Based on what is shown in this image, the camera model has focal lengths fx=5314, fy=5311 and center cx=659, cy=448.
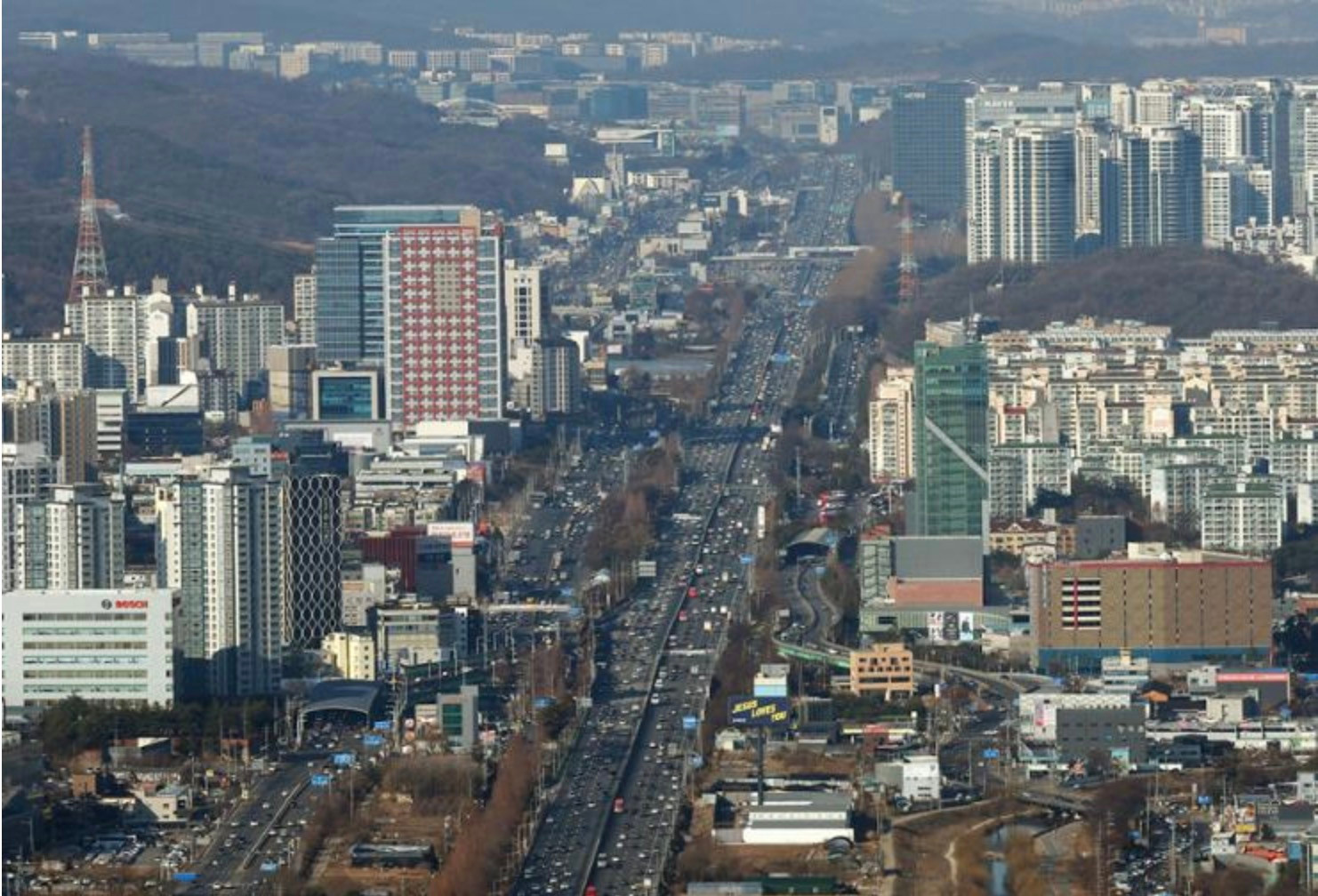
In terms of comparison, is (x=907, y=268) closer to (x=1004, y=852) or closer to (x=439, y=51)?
(x=1004, y=852)

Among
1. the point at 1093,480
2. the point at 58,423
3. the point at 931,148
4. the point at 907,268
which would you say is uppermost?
the point at 931,148

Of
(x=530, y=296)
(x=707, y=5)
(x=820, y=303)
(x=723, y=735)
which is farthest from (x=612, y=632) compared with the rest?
(x=707, y=5)

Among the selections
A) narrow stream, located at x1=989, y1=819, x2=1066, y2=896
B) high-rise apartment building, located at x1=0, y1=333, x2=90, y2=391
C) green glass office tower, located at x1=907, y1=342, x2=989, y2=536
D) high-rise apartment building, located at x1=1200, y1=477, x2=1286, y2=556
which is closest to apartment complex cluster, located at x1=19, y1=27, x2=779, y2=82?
high-rise apartment building, located at x1=0, y1=333, x2=90, y2=391

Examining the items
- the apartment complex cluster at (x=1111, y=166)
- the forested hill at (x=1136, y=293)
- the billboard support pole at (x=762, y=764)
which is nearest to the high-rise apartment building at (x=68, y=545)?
the billboard support pole at (x=762, y=764)

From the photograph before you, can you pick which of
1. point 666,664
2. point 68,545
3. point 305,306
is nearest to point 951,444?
point 666,664

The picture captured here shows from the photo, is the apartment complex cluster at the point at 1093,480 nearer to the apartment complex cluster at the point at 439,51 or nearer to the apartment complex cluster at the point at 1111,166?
the apartment complex cluster at the point at 1111,166

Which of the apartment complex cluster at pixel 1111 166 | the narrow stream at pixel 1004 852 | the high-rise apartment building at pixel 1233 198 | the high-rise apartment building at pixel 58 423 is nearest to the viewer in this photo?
the narrow stream at pixel 1004 852
